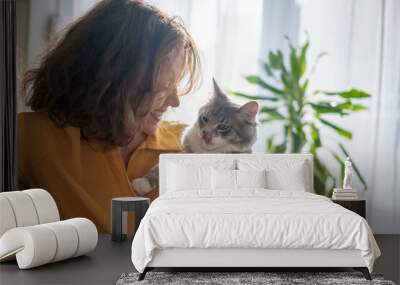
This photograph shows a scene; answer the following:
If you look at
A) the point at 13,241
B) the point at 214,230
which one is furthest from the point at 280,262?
the point at 13,241

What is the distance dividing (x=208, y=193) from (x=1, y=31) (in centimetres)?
245

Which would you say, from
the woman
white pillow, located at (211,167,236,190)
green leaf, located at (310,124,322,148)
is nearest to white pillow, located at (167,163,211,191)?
white pillow, located at (211,167,236,190)

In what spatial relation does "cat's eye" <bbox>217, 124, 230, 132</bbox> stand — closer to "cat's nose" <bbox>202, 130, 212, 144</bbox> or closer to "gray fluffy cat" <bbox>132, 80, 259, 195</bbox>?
"gray fluffy cat" <bbox>132, 80, 259, 195</bbox>

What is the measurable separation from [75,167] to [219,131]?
1450 millimetres

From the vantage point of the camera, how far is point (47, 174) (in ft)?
22.4

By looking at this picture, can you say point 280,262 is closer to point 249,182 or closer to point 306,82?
point 249,182

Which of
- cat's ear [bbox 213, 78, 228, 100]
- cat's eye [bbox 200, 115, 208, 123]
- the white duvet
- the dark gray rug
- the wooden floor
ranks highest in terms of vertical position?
cat's ear [bbox 213, 78, 228, 100]

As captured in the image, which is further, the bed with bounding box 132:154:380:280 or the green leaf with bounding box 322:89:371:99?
the green leaf with bounding box 322:89:371:99

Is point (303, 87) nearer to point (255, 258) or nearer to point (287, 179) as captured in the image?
point (287, 179)

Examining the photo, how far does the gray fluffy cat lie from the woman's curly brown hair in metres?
0.51

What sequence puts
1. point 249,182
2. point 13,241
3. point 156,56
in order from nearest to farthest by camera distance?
point 13,241 → point 249,182 → point 156,56

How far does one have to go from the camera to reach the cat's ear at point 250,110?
673cm

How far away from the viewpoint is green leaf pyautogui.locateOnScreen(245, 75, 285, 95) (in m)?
6.95

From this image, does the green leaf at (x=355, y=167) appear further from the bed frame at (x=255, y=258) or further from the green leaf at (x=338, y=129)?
the bed frame at (x=255, y=258)
